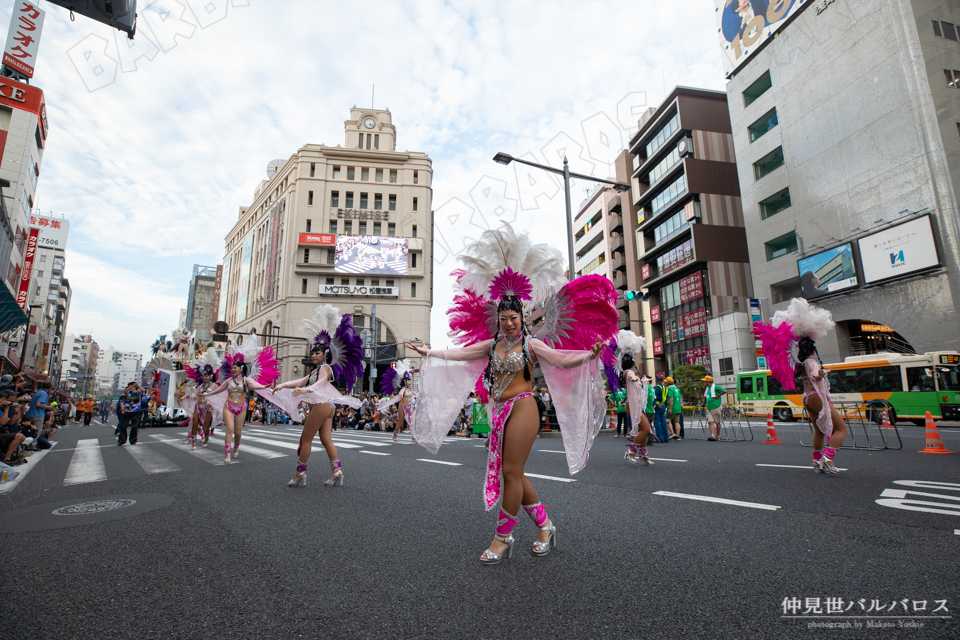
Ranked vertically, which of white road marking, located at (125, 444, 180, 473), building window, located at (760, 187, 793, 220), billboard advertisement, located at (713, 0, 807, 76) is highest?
billboard advertisement, located at (713, 0, 807, 76)

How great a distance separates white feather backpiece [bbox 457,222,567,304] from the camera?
4.34 meters

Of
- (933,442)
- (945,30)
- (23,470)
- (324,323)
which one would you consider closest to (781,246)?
(945,30)

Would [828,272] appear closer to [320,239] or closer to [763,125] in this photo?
[763,125]

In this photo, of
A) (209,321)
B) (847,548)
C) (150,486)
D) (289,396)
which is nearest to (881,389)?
(847,548)

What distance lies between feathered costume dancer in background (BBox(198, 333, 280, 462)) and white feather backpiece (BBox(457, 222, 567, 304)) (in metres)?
6.51

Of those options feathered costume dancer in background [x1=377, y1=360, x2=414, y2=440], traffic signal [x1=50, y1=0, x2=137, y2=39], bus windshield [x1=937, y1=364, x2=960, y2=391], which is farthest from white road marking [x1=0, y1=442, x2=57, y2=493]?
bus windshield [x1=937, y1=364, x2=960, y2=391]

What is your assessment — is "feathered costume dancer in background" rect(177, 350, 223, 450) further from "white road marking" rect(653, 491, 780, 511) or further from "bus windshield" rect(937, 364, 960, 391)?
"bus windshield" rect(937, 364, 960, 391)

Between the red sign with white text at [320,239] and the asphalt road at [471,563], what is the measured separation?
1805 inches

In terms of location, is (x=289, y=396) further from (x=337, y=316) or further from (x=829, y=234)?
(x=829, y=234)

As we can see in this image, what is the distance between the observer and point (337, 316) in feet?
22.8

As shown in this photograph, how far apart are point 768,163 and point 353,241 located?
1447 inches

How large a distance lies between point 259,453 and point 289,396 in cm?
412

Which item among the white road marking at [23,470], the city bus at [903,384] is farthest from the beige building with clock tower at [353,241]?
the city bus at [903,384]

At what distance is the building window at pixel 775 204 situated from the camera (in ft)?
110
